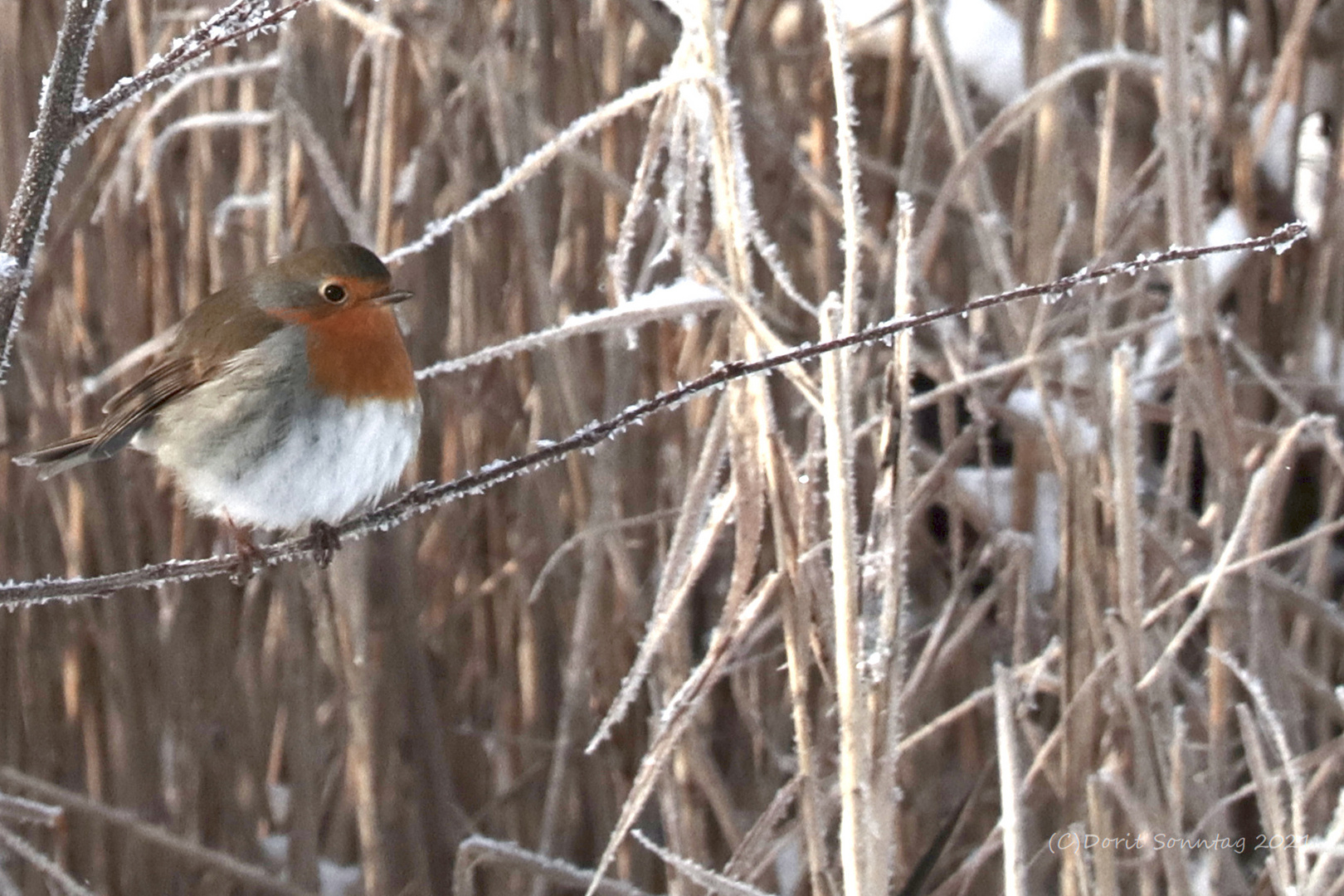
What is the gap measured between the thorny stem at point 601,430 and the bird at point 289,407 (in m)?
0.25

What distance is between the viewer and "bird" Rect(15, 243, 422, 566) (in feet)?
4.76

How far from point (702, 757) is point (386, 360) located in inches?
21.9

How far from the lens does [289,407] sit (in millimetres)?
1467

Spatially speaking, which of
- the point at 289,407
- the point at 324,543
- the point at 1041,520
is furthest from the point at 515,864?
the point at 1041,520

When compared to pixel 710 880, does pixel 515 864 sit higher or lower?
lower

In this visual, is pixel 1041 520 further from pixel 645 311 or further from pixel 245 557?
pixel 245 557

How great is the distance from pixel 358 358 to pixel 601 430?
66cm

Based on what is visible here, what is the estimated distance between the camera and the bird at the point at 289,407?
1451 millimetres

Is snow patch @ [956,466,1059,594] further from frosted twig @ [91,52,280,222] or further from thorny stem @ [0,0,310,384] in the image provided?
thorny stem @ [0,0,310,384]

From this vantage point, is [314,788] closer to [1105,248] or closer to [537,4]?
[537,4]

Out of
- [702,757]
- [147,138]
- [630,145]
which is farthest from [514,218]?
[702,757]

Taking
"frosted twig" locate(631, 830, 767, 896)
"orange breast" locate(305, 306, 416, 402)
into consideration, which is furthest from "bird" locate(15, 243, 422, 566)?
"frosted twig" locate(631, 830, 767, 896)

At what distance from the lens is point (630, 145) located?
1951 millimetres

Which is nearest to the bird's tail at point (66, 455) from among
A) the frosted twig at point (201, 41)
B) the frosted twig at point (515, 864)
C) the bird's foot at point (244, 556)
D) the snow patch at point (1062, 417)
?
the bird's foot at point (244, 556)
